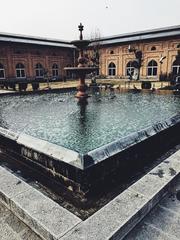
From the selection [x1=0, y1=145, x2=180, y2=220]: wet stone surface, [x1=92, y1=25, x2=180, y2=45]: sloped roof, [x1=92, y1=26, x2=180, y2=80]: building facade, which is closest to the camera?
[x1=0, y1=145, x2=180, y2=220]: wet stone surface

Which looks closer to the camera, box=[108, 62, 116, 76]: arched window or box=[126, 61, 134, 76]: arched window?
box=[126, 61, 134, 76]: arched window

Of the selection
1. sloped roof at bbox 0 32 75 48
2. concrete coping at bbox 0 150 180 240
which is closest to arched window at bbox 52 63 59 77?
sloped roof at bbox 0 32 75 48

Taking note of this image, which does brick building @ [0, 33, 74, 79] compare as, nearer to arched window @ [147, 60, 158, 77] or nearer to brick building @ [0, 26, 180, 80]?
brick building @ [0, 26, 180, 80]

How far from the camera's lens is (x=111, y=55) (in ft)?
103

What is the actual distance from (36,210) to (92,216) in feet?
2.20

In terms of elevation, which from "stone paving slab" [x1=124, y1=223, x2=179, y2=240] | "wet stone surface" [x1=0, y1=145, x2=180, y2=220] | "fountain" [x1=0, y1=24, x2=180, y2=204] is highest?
"fountain" [x1=0, y1=24, x2=180, y2=204]

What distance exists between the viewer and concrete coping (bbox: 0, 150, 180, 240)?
2006mm

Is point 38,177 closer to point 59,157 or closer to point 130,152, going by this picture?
point 59,157

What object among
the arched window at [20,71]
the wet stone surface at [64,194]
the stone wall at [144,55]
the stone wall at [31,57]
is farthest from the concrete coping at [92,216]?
the arched window at [20,71]

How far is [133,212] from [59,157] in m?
1.29

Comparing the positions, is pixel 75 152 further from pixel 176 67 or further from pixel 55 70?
pixel 55 70

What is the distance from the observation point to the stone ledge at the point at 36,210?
2064 mm

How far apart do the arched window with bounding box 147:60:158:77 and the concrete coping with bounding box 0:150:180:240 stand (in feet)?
90.7

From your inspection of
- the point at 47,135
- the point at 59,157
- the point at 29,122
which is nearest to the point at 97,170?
the point at 59,157
